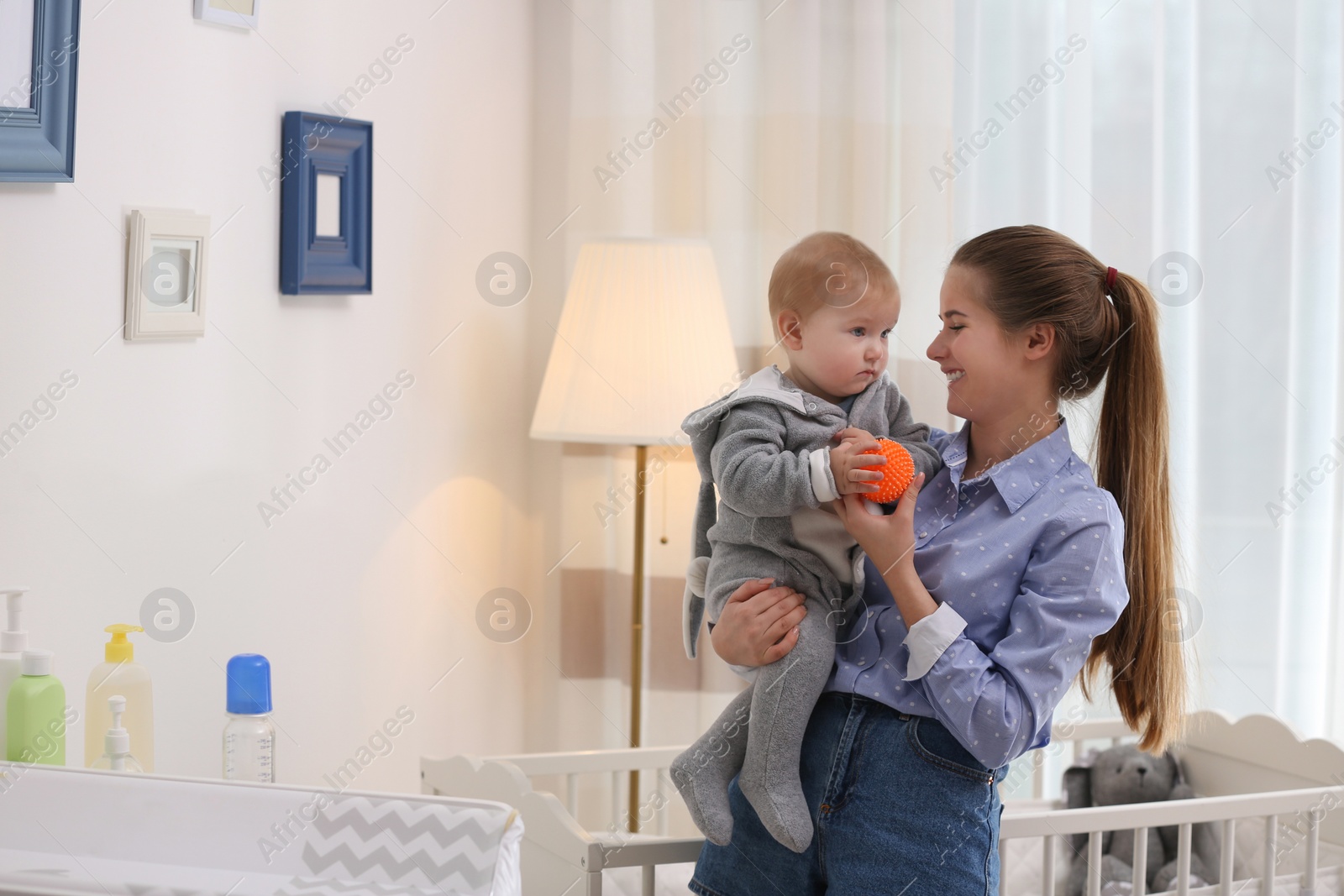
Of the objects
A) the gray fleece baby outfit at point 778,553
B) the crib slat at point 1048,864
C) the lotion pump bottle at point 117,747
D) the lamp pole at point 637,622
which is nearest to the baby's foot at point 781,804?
the gray fleece baby outfit at point 778,553

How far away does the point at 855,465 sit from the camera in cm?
112

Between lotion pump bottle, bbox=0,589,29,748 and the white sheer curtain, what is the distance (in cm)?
129

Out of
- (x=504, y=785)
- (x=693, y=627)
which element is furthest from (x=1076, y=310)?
(x=504, y=785)

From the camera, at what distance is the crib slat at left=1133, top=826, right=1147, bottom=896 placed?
150cm

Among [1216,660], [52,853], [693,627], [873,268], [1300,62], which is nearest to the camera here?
[52,853]

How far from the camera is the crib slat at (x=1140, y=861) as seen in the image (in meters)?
1.50

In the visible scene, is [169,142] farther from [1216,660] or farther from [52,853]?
[1216,660]

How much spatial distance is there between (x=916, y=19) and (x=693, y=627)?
1381 millimetres

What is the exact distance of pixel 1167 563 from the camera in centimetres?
124

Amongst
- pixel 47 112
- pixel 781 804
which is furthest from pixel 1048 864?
pixel 47 112

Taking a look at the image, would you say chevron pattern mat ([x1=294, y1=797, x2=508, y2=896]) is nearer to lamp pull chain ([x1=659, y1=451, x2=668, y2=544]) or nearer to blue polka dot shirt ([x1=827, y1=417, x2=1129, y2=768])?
blue polka dot shirt ([x1=827, y1=417, x2=1129, y2=768])

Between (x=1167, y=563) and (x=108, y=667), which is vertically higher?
(x=1167, y=563)

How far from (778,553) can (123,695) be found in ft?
2.30

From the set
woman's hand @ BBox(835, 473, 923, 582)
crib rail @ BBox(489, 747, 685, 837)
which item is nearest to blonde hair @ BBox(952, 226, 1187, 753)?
woman's hand @ BBox(835, 473, 923, 582)
